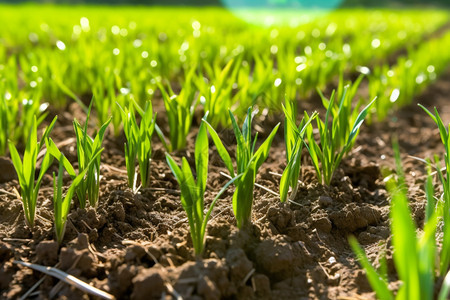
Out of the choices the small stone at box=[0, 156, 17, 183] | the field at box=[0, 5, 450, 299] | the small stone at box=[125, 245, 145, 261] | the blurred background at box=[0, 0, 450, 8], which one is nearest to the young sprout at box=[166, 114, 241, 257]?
the field at box=[0, 5, 450, 299]

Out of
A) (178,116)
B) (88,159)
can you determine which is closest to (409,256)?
(88,159)

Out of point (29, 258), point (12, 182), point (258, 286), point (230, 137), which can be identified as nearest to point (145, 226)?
point (29, 258)

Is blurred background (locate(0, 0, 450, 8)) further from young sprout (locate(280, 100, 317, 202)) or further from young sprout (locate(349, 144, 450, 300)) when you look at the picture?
young sprout (locate(349, 144, 450, 300))

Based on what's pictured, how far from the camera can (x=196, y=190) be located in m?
1.33

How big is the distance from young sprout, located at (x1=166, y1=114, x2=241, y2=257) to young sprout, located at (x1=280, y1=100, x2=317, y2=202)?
27 cm

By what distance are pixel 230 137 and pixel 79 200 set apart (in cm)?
90

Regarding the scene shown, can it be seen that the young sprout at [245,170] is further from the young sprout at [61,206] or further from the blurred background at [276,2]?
the blurred background at [276,2]

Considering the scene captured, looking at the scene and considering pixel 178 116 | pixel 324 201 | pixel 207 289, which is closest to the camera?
pixel 207 289

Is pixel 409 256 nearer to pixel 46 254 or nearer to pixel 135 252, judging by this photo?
pixel 135 252

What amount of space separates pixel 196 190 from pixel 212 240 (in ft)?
0.62

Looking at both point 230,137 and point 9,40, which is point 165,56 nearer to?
point 230,137

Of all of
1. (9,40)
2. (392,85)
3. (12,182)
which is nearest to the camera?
(12,182)

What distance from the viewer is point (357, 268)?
1.46 metres

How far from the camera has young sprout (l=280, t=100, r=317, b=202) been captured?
60.6 inches
